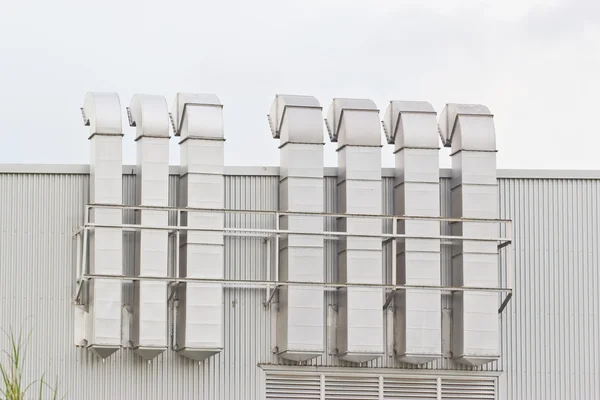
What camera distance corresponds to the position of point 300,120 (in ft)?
101

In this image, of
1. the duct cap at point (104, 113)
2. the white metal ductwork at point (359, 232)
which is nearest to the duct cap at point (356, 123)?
the white metal ductwork at point (359, 232)

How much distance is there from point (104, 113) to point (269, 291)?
18.4 ft

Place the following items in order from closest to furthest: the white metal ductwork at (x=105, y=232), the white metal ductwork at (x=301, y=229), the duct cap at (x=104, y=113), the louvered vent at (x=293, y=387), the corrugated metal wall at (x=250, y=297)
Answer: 1. the white metal ductwork at (x=105, y=232)
2. the duct cap at (x=104, y=113)
3. the corrugated metal wall at (x=250, y=297)
4. the white metal ductwork at (x=301, y=229)
5. the louvered vent at (x=293, y=387)

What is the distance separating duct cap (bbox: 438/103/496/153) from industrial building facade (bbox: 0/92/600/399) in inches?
31.2

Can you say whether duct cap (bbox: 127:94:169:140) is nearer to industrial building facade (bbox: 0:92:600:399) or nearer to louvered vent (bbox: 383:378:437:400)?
industrial building facade (bbox: 0:92:600:399)

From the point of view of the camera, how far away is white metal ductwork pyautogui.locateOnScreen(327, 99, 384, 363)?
99.4ft

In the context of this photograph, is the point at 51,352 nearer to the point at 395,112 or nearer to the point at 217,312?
the point at 217,312

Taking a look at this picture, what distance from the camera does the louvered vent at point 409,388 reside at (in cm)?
3116

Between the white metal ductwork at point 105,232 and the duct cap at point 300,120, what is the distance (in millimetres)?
3858

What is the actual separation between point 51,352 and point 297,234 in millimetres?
6237

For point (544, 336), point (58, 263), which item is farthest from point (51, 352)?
point (544, 336)

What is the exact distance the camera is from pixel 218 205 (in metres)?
30.2

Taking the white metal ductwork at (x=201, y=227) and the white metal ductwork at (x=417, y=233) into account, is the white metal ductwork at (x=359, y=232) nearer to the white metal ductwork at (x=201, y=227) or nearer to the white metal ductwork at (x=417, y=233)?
the white metal ductwork at (x=417, y=233)

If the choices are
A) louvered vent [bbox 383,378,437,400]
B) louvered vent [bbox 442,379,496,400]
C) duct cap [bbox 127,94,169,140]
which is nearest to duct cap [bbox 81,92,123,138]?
duct cap [bbox 127,94,169,140]
